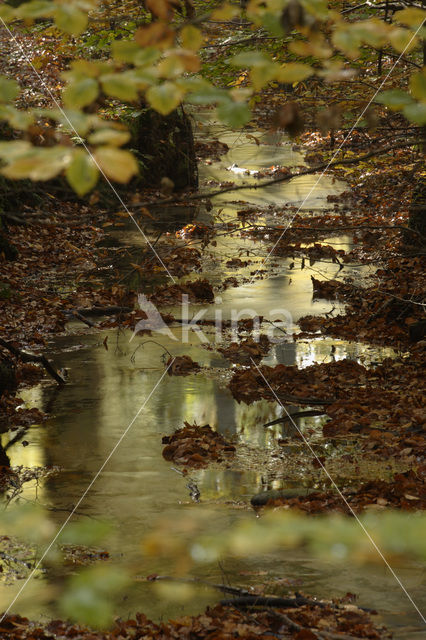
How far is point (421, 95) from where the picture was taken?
1926 mm

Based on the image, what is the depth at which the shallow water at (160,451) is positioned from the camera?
404cm

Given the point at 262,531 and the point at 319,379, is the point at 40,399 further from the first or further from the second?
the point at 262,531

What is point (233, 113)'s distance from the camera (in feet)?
6.34

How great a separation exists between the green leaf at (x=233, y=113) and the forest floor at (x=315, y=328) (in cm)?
76

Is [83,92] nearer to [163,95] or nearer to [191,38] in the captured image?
[163,95]

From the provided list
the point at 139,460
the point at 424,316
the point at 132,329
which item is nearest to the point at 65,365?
the point at 132,329

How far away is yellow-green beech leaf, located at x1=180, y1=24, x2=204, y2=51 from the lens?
213 cm

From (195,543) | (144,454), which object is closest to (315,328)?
(144,454)

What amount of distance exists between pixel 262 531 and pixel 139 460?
479cm

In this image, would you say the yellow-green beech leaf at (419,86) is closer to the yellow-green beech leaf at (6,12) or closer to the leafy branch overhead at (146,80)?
the leafy branch overhead at (146,80)

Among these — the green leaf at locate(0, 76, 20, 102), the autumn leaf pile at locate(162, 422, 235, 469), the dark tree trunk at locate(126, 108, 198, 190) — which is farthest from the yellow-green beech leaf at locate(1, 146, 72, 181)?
the dark tree trunk at locate(126, 108, 198, 190)

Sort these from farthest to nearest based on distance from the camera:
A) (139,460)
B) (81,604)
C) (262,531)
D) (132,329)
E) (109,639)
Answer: (132,329), (139,460), (109,639), (262,531), (81,604)

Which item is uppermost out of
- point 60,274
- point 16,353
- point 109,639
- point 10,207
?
point 10,207

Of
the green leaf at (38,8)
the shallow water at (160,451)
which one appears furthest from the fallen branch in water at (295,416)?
the green leaf at (38,8)
